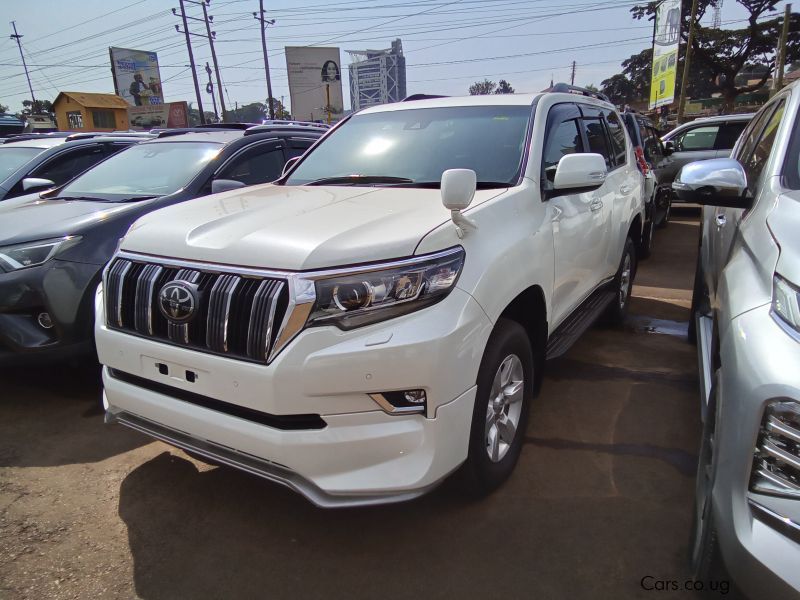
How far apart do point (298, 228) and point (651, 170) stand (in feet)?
22.2

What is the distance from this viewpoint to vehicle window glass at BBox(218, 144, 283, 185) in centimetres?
484

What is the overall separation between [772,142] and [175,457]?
353 cm

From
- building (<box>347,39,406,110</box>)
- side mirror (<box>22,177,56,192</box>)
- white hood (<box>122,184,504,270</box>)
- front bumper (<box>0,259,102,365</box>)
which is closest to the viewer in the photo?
white hood (<box>122,184,504,270</box>)

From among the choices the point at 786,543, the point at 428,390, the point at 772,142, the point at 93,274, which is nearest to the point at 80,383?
the point at 93,274

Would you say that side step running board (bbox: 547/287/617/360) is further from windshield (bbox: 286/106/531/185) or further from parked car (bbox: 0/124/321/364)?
parked car (bbox: 0/124/321/364)

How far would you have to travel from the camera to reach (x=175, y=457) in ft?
10.1

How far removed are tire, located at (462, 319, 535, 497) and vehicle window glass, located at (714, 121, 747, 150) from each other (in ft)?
32.3

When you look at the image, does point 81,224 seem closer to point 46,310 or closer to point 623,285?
point 46,310

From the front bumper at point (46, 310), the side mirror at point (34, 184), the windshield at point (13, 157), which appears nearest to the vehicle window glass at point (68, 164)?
the windshield at point (13, 157)

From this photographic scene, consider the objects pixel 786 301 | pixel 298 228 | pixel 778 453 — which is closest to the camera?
pixel 778 453

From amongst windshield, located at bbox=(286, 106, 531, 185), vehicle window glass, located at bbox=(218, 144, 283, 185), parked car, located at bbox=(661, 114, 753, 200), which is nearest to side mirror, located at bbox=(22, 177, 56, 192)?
vehicle window glass, located at bbox=(218, 144, 283, 185)

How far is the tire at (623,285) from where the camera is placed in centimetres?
474

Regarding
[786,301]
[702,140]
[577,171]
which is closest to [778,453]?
[786,301]

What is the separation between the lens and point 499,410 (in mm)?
2584
